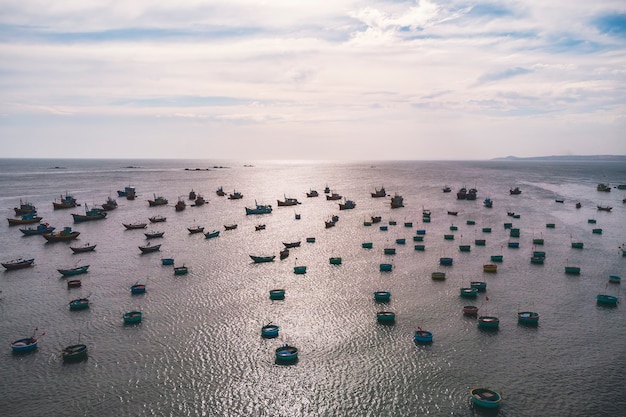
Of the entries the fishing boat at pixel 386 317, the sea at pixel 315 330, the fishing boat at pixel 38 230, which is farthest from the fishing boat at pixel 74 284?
the fishing boat at pixel 386 317

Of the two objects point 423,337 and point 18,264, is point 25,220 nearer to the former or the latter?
point 18,264

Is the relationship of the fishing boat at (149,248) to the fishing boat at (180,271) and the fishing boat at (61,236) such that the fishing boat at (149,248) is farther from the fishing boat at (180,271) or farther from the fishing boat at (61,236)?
the fishing boat at (61,236)

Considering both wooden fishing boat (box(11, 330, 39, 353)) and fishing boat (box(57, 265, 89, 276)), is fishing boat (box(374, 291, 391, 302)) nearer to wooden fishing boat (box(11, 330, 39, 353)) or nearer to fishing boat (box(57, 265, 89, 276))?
wooden fishing boat (box(11, 330, 39, 353))

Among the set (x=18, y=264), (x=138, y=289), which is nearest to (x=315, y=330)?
(x=138, y=289)

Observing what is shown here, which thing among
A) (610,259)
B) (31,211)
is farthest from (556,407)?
(31,211)

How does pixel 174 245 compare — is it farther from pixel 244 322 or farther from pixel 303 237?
pixel 244 322

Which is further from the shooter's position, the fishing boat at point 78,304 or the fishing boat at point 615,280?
the fishing boat at point 615,280

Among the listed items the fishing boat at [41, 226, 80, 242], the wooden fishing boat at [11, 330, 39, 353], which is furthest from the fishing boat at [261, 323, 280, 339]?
the fishing boat at [41, 226, 80, 242]
